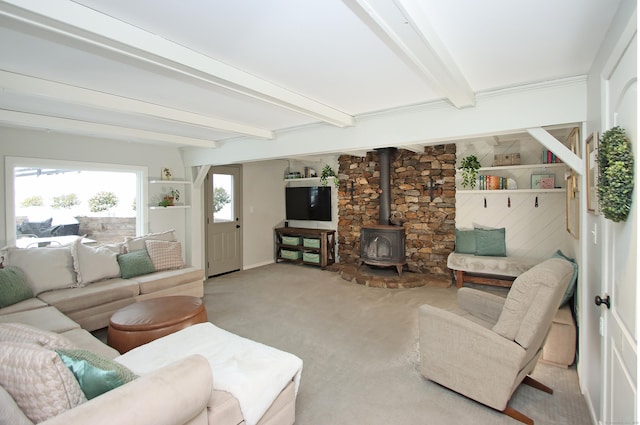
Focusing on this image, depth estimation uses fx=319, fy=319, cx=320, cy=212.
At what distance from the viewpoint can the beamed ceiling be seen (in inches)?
56.9

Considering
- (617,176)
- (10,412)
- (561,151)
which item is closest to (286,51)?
(617,176)

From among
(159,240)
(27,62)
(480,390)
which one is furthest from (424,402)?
(159,240)

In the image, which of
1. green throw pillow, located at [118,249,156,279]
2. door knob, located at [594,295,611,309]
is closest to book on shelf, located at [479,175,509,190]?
door knob, located at [594,295,611,309]

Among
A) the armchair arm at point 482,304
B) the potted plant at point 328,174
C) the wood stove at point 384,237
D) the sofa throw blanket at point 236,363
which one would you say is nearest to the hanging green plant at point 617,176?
the armchair arm at point 482,304

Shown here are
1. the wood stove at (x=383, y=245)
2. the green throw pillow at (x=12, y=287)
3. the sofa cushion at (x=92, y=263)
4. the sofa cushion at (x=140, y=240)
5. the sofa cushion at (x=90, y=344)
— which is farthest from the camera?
the wood stove at (x=383, y=245)

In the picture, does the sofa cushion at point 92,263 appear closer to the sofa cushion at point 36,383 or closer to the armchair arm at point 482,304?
the sofa cushion at point 36,383

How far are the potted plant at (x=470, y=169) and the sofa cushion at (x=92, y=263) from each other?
5.01m

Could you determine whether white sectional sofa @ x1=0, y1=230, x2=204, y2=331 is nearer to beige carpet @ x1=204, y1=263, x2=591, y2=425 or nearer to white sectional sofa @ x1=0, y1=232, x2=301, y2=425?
white sectional sofa @ x1=0, y1=232, x2=301, y2=425

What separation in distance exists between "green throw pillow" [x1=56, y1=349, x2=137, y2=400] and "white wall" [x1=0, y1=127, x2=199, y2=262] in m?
3.57

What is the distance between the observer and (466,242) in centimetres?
502

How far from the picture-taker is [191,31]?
1653mm

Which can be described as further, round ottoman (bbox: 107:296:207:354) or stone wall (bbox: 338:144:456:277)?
stone wall (bbox: 338:144:456:277)

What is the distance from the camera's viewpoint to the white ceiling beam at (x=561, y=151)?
232 cm

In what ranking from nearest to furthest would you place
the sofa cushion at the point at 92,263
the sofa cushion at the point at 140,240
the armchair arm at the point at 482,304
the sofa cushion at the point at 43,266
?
1. the armchair arm at the point at 482,304
2. the sofa cushion at the point at 43,266
3. the sofa cushion at the point at 92,263
4. the sofa cushion at the point at 140,240
